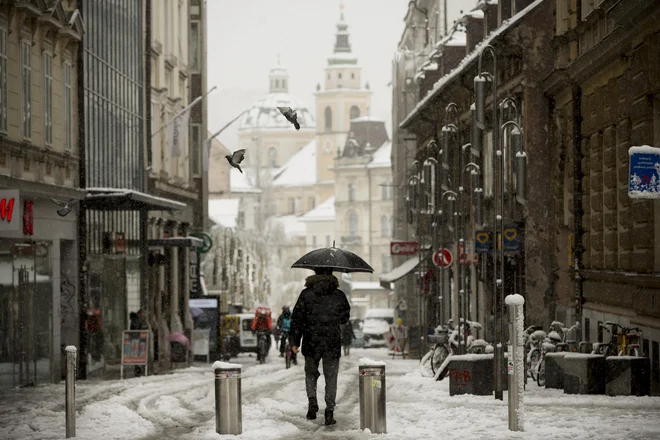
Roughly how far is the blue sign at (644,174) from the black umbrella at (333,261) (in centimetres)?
421

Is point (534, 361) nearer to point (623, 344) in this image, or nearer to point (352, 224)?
point (623, 344)

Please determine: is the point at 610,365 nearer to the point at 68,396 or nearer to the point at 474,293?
the point at 68,396

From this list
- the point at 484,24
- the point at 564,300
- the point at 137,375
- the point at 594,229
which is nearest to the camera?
the point at 594,229

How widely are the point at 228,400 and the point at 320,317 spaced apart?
6.53 ft

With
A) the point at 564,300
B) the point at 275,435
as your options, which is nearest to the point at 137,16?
the point at 564,300

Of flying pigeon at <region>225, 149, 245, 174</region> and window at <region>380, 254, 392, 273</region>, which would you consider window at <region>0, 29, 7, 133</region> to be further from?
window at <region>380, 254, 392, 273</region>

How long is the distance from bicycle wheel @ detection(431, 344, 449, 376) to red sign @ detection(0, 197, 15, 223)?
7.88 m

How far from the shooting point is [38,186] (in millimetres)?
27781

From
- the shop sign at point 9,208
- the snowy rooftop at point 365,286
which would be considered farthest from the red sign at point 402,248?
the snowy rooftop at point 365,286

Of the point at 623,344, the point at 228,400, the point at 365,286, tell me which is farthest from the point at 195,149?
the point at 365,286

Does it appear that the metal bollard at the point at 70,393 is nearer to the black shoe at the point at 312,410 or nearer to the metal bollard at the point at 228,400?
the metal bollard at the point at 228,400

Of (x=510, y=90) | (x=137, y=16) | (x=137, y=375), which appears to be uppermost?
(x=137, y=16)

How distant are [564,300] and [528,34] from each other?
555 centimetres

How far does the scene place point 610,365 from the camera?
1959 centimetres
